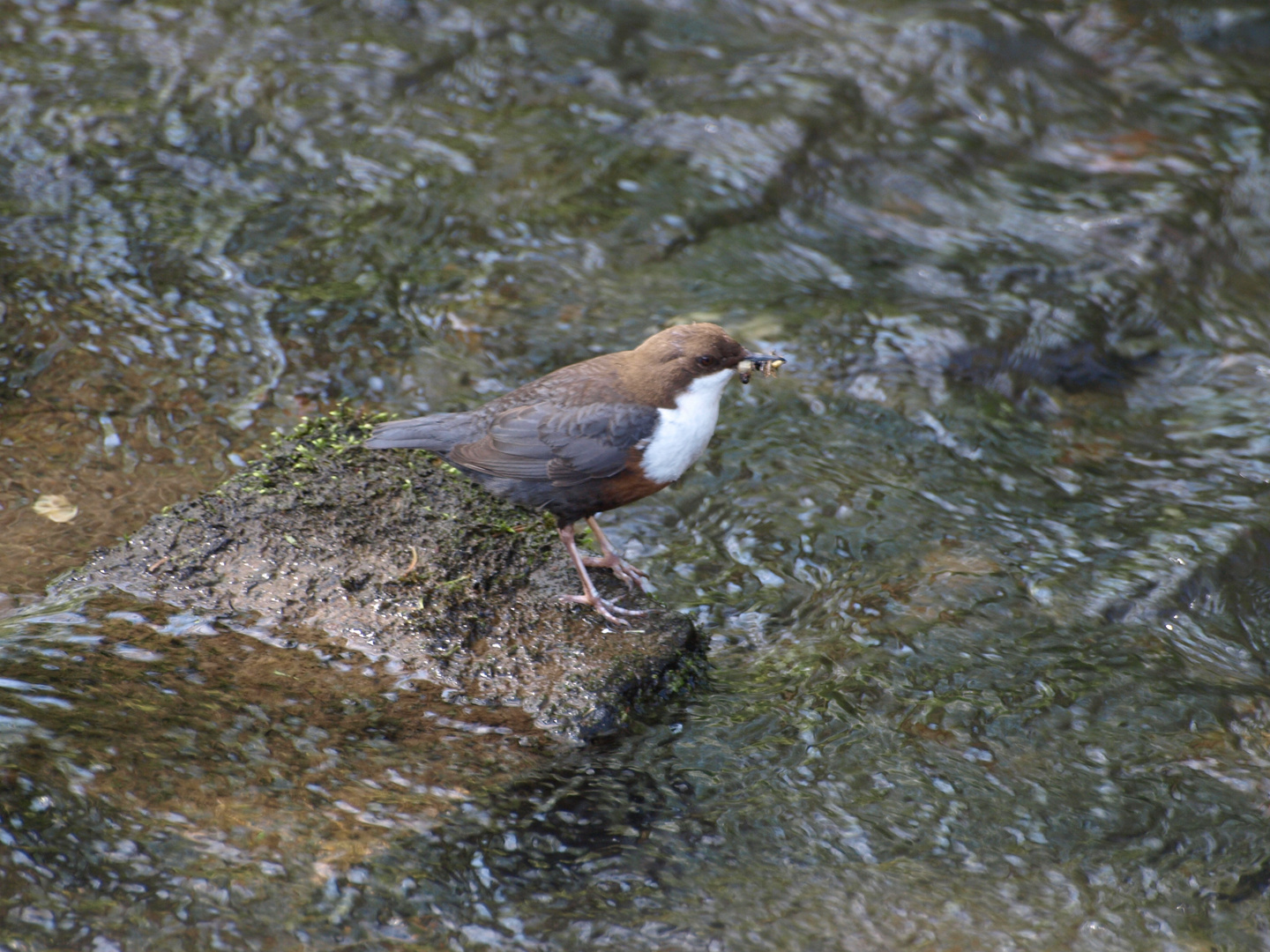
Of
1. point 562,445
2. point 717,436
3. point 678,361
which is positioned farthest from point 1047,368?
point 562,445

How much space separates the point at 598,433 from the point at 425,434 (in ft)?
2.01

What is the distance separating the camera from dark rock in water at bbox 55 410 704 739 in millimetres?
3422

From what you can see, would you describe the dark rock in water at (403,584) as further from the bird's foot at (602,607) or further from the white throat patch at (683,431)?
the white throat patch at (683,431)

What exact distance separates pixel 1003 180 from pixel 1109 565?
10.9 feet

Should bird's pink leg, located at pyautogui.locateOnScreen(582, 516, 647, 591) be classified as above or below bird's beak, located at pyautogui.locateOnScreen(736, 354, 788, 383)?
below

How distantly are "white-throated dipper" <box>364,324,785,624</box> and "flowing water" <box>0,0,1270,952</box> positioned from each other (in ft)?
1.83

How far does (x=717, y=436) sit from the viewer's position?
5.18 metres

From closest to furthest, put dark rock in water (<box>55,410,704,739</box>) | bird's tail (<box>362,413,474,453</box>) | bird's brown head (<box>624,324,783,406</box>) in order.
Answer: dark rock in water (<box>55,410,704,739</box>), bird's tail (<box>362,413,474,453</box>), bird's brown head (<box>624,324,783,406</box>)

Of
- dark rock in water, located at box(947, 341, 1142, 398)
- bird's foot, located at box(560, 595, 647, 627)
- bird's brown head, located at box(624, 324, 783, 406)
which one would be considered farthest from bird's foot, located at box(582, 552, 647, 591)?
dark rock in water, located at box(947, 341, 1142, 398)

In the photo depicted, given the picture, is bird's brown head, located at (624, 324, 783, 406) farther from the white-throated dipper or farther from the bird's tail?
the bird's tail

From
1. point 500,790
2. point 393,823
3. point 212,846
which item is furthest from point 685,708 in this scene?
point 212,846

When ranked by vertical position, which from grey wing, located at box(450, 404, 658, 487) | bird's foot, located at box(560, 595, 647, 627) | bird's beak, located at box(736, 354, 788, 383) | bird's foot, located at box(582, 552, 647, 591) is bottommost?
bird's foot, located at box(582, 552, 647, 591)

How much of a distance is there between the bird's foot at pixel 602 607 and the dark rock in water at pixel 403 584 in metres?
0.03

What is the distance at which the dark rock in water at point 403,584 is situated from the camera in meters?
3.42
